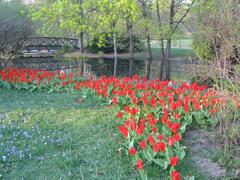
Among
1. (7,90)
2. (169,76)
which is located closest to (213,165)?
(7,90)

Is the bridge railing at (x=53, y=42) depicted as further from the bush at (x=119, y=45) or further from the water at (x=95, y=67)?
the water at (x=95, y=67)

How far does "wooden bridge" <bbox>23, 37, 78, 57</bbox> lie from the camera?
29.4m

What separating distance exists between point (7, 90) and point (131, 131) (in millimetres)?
6313

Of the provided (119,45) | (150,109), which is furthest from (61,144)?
(119,45)

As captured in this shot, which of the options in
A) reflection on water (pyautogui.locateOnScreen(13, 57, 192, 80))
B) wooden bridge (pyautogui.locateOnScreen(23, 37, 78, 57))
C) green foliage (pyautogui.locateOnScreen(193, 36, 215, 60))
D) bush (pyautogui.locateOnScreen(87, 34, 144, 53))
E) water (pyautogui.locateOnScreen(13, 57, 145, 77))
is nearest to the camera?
green foliage (pyautogui.locateOnScreen(193, 36, 215, 60))

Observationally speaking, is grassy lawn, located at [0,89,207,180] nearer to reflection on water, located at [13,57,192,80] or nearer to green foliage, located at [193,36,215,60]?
green foliage, located at [193,36,215,60]

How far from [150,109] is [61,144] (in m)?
2.09

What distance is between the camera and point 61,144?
5.04 metres

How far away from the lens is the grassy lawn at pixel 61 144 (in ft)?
13.6

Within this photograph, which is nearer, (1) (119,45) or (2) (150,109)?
(2) (150,109)

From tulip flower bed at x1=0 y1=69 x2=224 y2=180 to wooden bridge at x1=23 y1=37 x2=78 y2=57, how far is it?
1974 cm

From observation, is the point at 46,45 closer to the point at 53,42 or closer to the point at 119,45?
the point at 53,42

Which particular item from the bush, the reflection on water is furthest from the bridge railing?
the reflection on water

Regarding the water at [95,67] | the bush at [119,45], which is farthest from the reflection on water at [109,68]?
the bush at [119,45]
